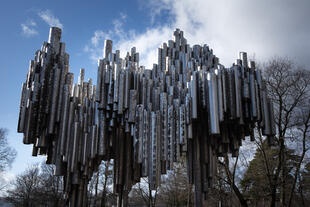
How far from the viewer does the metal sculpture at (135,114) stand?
8711mm

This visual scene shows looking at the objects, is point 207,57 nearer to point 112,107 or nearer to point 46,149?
point 112,107

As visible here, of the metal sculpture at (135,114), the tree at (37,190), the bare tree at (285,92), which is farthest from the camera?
the tree at (37,190)

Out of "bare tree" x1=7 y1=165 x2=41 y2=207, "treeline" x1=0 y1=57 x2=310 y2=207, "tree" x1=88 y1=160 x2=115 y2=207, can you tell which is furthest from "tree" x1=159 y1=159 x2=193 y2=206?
"bare tree" x1=7 y1=165 x2=41 y2=207

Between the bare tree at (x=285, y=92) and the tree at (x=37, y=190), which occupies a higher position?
the bare tree at (x=285, y=92)

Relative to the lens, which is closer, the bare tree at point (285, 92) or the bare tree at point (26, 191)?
the bare tree at point (285, 92)

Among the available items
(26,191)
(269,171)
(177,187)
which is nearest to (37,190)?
(26,191)

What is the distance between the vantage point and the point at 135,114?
909 centimetres

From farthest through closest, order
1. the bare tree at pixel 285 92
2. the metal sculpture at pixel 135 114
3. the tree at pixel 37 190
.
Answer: the tree at pixel 37 190 → the bare tree at pixel 285 92 → the metal sculpture at pixel 135 114

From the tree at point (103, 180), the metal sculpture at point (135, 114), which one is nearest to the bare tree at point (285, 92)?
the metal sculpture at point (135, 114)

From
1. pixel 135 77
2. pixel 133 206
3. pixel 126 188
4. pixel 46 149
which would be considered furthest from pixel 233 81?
pixel 133 206

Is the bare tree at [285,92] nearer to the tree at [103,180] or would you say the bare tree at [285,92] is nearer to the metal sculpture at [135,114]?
the metal sculpture at [135,114]

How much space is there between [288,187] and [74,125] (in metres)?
15.7

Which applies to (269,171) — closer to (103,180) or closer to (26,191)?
(103,180)

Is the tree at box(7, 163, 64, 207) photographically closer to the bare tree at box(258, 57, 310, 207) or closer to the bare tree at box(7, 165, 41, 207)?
the bare tree at box(7, 165, 41, 207)
